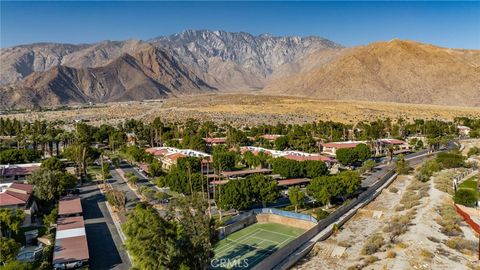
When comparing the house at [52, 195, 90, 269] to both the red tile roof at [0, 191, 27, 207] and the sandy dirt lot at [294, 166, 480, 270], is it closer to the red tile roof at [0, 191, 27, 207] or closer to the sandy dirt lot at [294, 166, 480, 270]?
the red tile roof at [0, 191, 27, 207]

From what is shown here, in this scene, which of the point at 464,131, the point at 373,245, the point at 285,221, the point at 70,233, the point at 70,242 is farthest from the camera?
the point at 464,131

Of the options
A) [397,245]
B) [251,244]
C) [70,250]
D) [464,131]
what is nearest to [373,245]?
[397,245]

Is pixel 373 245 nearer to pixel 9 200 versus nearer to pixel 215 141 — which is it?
pixel 9 200

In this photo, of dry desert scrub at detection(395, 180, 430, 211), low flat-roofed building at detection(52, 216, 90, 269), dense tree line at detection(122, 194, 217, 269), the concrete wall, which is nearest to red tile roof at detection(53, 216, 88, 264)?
low flat-roofed building at detection(52, 216, 90, 269)

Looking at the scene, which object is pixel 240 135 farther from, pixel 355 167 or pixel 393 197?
pixel 393 197

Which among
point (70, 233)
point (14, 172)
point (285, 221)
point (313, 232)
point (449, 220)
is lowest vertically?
point (285, 221)

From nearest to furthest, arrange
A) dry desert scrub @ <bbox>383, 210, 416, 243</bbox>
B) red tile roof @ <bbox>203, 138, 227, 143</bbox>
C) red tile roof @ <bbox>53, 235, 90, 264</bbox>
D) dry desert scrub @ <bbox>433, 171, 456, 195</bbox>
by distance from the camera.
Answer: red tile roof @ <bbox>53, 235, 90, 264</bbox> < dry desert scrub @ <bbox>383, 210, 416, 243</bbox> < dry desert scrub @ <bbox>433, 171, 456, 195</bbox> < red tile roof @ <bbox>203, 138, 227, 143</bbox>

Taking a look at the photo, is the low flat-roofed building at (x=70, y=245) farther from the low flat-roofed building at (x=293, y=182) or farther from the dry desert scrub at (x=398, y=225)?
the dry desert scrub at (x=398, y=225)
